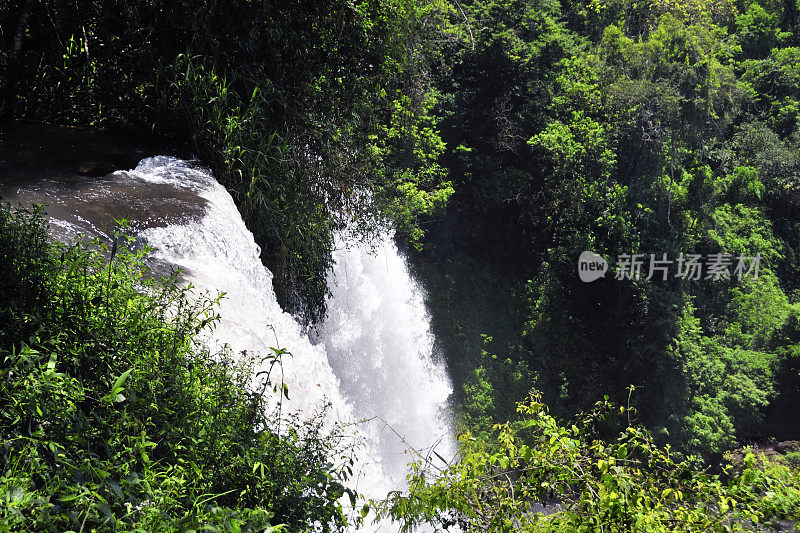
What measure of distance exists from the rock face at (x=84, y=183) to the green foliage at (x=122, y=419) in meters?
0.78

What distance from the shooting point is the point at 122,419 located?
220cm

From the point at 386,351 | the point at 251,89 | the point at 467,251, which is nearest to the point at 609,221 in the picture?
the point at 467,251

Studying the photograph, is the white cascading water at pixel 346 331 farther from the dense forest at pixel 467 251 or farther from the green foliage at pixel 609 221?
the green foliage at pixel 609 221

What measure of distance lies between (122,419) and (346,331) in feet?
21.2

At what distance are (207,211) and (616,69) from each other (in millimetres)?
10037

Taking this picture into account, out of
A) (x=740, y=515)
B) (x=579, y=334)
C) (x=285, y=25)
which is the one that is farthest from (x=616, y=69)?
(x=740, y=515)

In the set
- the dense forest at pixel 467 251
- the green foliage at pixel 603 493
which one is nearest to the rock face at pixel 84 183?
the dense forest at pixel 467 251

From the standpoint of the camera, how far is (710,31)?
12617mm

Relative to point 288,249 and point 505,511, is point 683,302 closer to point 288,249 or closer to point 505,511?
point 288,249

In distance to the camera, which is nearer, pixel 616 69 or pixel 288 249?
pixel 288 249

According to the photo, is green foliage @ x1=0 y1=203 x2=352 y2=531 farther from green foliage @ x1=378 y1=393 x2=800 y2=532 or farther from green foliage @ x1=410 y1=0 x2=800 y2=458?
green foliage @ x1=410 y1=0 x2=800 y2=458

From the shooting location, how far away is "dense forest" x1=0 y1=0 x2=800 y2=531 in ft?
7.26

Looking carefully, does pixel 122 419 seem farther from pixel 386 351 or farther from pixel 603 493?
pixel 386 351

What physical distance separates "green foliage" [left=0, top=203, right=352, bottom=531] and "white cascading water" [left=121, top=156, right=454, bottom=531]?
1.74ft
